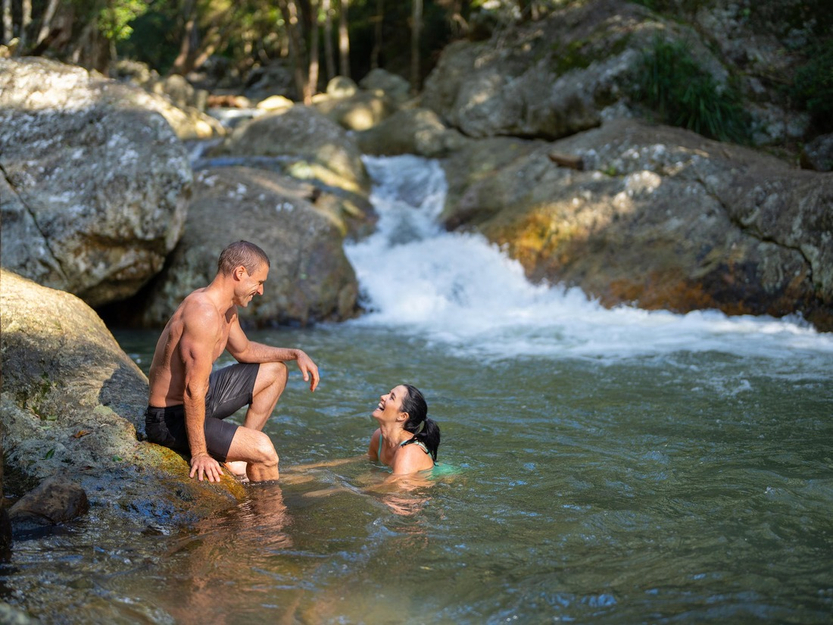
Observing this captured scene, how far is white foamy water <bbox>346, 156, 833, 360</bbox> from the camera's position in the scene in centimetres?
881

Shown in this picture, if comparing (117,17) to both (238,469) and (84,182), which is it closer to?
(84,182)

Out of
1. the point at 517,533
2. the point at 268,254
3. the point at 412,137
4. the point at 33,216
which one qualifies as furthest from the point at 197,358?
the point at 412,137

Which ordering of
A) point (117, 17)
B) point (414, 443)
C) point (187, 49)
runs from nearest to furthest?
point (414, 443) → point (117, 17) → point (187, 49)

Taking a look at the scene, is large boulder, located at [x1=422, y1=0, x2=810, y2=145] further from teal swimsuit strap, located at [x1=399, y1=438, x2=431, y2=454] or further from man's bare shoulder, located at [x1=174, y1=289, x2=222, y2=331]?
man's bare shoulder, located at [x1=174, y1=289, x2=222, y2=331]

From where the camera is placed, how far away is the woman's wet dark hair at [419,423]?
205 inches

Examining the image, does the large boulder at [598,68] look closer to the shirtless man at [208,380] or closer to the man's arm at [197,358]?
the shirtless man at [208,380]

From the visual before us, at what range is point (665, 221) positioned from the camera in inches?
439

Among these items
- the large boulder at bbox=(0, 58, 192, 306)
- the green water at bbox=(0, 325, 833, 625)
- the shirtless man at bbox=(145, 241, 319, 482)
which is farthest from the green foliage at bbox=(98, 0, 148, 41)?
the shirtless man at bbox=(145, 241, 319, 482)

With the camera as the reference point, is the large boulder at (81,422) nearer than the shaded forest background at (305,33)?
Yes

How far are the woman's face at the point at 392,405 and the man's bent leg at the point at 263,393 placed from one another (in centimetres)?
69

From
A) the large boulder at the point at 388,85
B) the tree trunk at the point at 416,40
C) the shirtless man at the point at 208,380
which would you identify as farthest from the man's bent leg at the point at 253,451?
the large boulder at the point at 388,85

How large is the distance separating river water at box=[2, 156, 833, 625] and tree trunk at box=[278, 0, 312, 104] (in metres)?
14.8

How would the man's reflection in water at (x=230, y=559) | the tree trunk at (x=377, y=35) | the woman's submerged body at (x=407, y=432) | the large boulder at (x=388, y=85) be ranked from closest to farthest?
the man's reflection in water at (x=230, y=559) < the woman's submerged body at (x=407, y=432) < the large boulder at (x=388, y=85) < the tree trunk at (x=377, y=35)

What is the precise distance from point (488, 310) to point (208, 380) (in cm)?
714
